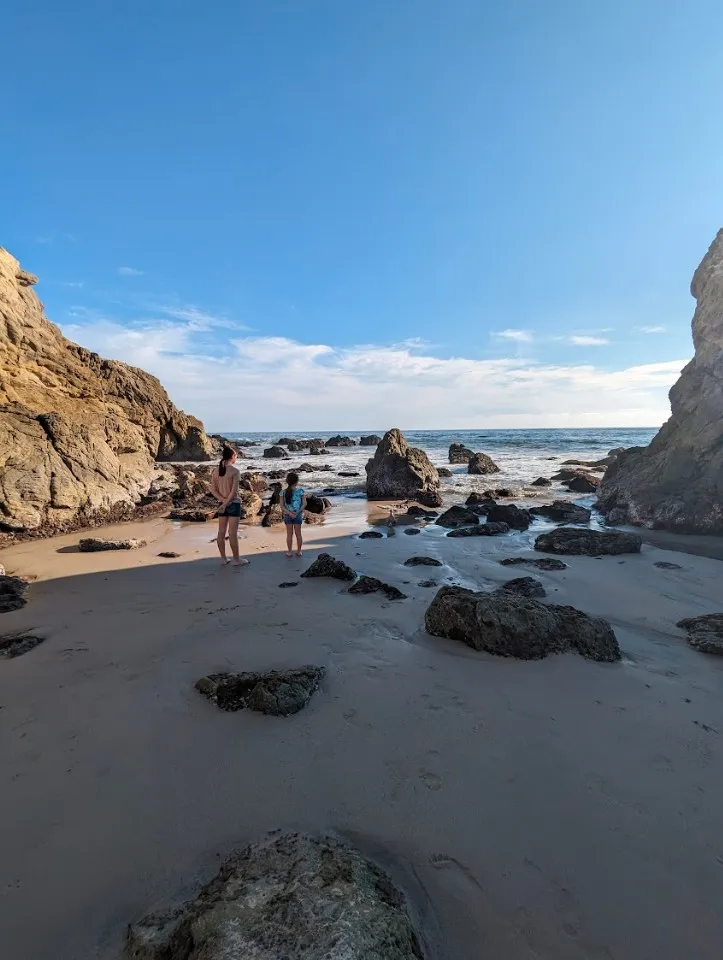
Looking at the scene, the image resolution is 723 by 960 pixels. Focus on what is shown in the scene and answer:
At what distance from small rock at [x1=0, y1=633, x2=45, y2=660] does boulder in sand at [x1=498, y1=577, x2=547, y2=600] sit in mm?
4856

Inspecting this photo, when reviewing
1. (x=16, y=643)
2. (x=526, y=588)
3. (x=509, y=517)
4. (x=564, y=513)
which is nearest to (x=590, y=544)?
(x=509, y=517)

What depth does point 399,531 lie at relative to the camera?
31.0 ft

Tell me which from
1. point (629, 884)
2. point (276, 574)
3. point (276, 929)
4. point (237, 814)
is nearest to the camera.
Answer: point (276, 929)

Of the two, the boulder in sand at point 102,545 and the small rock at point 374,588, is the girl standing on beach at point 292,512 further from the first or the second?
the boulder in sand at point 102,545

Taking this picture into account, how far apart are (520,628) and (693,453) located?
8879 mm

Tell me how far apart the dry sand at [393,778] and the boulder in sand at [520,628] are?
6.1 inches

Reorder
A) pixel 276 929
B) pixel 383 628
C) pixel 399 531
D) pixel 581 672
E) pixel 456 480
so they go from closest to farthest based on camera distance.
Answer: pixel 276 929, pixel 581 672, pixel 383 628, pixel 399 531, pixel 456 480

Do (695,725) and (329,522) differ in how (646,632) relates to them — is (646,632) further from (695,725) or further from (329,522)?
(329,522)

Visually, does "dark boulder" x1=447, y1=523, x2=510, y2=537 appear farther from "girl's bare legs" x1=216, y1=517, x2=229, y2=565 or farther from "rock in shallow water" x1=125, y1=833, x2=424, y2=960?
"rock in shallow water" x1=125, y1=833, x2=424, y2=960

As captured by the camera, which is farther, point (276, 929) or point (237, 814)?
point (237, 814)

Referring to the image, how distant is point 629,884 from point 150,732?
258 centimetres

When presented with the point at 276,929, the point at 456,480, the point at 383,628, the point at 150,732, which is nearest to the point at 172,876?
the point at 276,929

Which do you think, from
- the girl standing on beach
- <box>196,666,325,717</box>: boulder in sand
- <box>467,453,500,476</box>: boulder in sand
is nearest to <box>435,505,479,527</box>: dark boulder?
the girl standing on beach

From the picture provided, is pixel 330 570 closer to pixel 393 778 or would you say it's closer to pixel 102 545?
pixel 393 778
